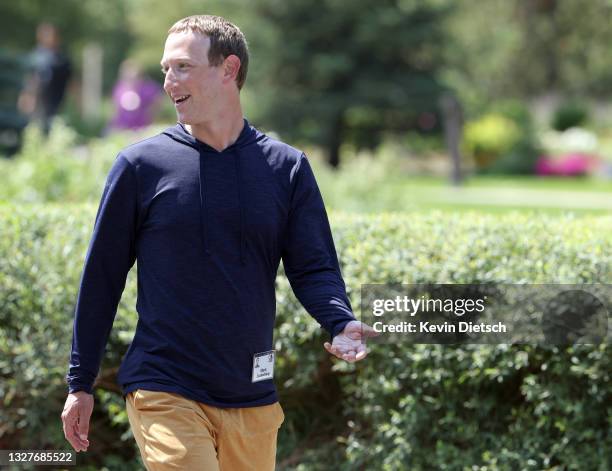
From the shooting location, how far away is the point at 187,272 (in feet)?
10.2

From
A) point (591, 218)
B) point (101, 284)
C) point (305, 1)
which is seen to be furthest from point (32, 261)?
point (305, 1)

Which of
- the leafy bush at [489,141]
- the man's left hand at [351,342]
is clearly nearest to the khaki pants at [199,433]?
the man's left hand at [351,342]

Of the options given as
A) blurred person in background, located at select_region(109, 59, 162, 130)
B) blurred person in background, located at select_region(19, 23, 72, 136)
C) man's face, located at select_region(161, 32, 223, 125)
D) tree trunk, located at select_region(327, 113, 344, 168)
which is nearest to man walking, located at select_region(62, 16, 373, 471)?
man's face, located at select_region(161, 32, 223, 125)

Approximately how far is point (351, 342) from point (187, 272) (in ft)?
1.63

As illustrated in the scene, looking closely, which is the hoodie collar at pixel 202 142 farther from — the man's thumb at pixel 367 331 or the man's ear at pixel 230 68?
the man's thumb at pixel 367 331

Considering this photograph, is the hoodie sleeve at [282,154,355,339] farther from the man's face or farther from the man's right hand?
the man's right hand

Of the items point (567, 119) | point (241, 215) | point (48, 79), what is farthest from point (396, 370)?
point (567, 119)

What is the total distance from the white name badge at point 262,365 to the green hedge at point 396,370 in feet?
4.85

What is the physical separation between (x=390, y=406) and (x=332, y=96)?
20527mm

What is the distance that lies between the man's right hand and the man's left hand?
70 centimetres

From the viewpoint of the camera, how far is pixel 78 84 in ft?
248

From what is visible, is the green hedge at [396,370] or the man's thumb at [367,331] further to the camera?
the green hedge at [396,370]

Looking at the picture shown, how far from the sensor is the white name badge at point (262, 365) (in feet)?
10.5

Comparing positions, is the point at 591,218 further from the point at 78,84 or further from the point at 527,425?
the point at 78,84
